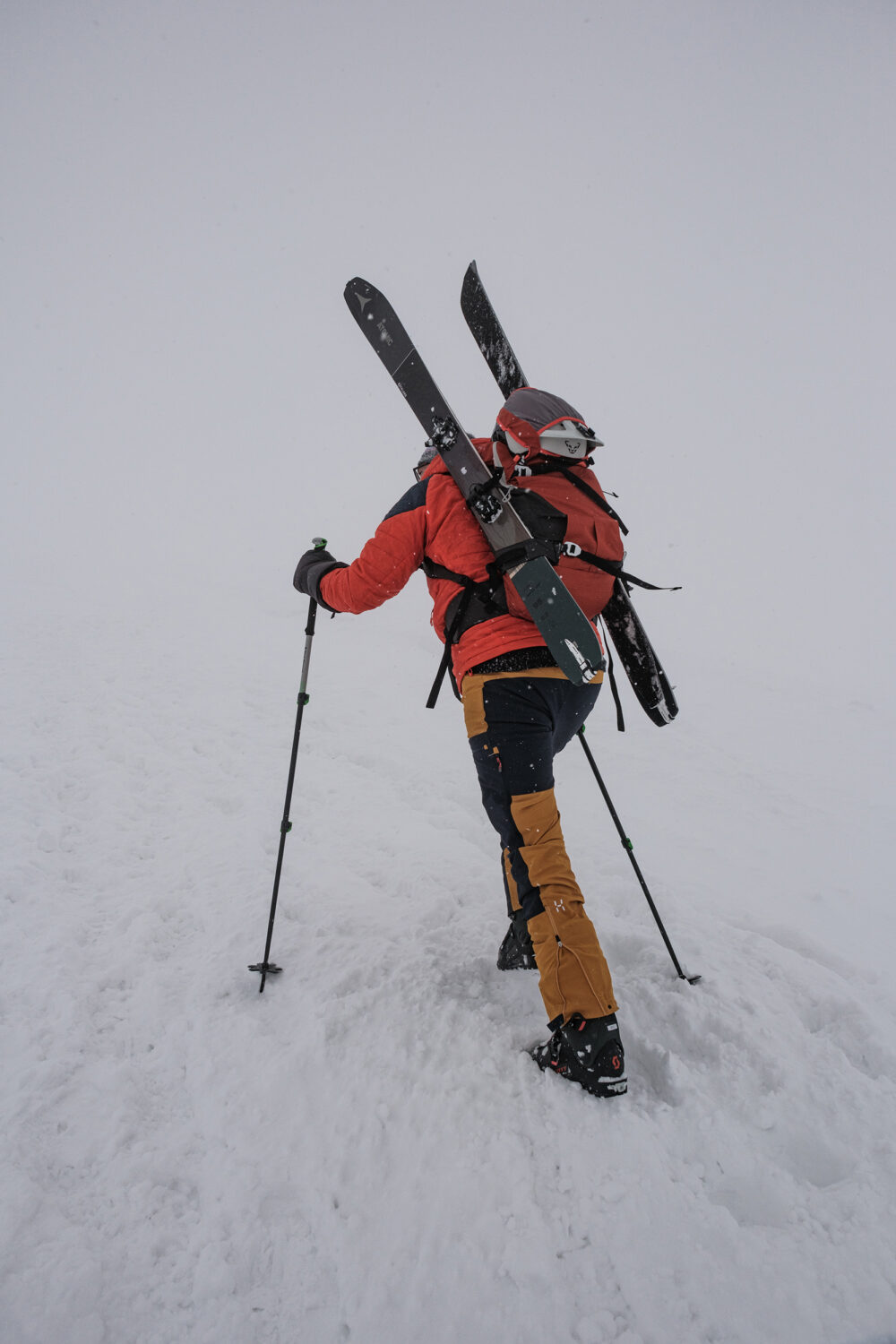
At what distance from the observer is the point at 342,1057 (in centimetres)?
259

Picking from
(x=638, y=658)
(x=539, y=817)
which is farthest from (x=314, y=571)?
(x=638, y=658)

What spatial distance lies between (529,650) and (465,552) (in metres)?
0.55

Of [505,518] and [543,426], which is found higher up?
[543,426]

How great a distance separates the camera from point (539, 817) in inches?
103

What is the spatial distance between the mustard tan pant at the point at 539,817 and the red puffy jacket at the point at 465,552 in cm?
19

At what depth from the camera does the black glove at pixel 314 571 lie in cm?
322

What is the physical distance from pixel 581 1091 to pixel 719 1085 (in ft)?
1.91

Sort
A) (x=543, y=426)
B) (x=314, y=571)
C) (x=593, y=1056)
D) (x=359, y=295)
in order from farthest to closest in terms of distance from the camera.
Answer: (x=359, y=295) → (x=314, y=571) → (x=543, y=426) → (x=593, y=1056)

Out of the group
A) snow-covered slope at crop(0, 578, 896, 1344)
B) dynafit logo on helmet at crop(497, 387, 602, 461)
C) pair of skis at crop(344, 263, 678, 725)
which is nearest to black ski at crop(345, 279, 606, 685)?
pair of skis at crop(344, 263, 678, 725)

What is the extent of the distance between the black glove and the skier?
172 mm

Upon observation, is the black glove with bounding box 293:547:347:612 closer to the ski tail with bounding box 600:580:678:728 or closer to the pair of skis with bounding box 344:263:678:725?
the pair of skis with bounding box 344:263:678:725

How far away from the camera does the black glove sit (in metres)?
3.22

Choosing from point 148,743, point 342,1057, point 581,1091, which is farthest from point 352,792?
point 581,1091

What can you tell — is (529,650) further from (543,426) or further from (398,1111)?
(398,1111)
